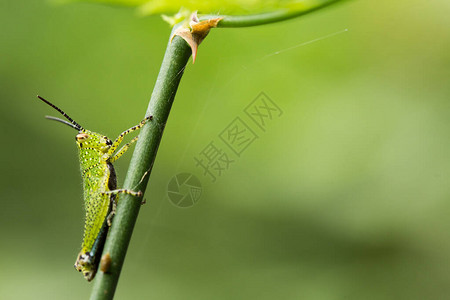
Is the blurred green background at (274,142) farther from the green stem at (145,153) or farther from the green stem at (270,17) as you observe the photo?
the green stem at (270,17)

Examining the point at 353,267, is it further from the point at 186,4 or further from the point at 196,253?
the point at 186,4

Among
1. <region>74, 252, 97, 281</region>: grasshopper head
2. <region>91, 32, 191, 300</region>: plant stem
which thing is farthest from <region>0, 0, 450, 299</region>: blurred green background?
<region>91, 32, 191, 300</region>: plant stem

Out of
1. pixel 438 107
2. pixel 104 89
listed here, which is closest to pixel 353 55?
pixel 438 107

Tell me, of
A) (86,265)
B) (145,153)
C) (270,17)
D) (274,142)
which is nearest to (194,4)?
(270,17)

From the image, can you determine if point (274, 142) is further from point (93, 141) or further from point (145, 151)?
point (145, 151)

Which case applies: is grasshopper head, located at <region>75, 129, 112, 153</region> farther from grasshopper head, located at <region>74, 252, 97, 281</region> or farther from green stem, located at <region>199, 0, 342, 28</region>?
green stem, located at <region>199, 0, 342, 28</region>
